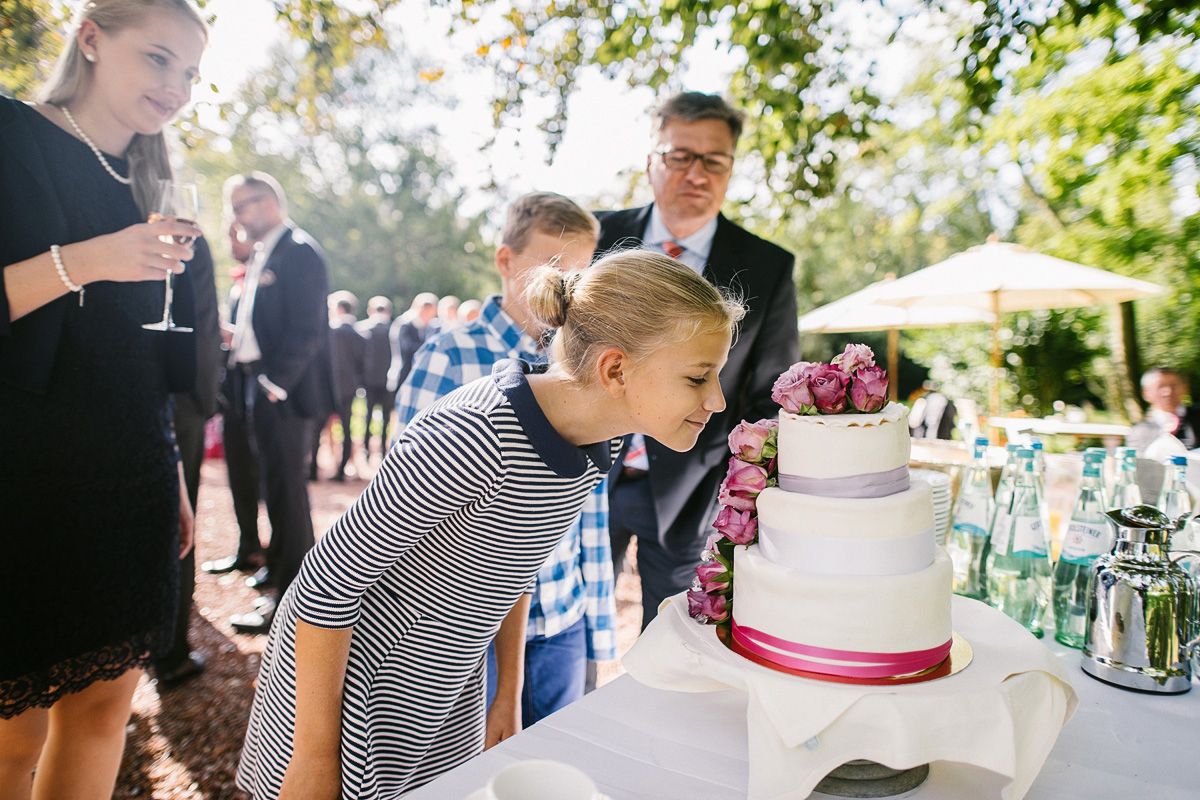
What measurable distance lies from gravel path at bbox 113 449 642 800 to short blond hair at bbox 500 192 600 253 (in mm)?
1224

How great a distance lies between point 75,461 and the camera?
1615 millimetres

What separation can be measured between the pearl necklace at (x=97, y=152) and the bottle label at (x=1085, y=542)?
252 cm

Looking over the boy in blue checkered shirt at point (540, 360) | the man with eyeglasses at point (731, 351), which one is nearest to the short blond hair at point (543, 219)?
the boy in blue checkered shirt at point (540, 360)

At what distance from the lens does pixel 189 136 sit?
2.96 m

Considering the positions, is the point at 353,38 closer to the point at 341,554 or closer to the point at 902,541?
the point at 341,554

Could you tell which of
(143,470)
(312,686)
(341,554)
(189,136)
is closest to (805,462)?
(341,554)

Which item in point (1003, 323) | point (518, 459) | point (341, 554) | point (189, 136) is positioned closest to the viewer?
point (341, 554)

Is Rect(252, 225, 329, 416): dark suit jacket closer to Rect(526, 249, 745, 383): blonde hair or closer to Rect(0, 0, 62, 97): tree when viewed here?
Rect(0, 0, 62, 97): tree

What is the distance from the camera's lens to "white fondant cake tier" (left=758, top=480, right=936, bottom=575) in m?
1.01

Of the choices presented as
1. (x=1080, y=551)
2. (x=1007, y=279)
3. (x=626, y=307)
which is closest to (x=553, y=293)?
(x=626, y=307)

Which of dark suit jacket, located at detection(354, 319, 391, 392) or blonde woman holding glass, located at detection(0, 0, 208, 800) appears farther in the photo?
dark suit jacket, located at detection(354, 319, 391, 392)

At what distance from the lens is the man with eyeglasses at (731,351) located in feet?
8.38

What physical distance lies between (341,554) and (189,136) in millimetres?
2562

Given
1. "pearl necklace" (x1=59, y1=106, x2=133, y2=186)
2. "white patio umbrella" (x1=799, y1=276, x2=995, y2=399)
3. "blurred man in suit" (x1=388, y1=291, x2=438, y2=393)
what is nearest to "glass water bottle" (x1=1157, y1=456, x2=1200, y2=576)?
"pearl necklace" (x1=59, y1=106, x2=133, y2=186)
